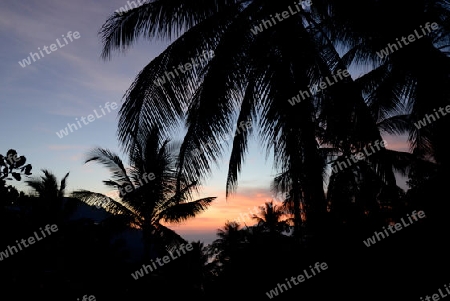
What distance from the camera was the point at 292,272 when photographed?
4.42 meters

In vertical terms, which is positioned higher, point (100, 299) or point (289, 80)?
point (289, 80)

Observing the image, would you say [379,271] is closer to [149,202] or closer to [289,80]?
[289,80]

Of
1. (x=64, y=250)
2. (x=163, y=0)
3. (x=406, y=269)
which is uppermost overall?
(x=163, y=0)

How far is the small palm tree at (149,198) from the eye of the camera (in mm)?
12508

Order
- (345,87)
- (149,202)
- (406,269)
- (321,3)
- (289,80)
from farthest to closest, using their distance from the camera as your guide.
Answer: (149,202) → (321,3) → (345,87) → (289,80) → (406,269)

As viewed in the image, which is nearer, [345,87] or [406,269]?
[406,269]

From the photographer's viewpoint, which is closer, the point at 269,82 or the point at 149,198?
the point at 269,82

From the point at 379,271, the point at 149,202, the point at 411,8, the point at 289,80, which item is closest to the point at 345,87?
the point at 289,80

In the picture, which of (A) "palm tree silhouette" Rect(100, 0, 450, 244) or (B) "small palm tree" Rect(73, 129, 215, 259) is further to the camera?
(B) "small palm tree" Rect(73, 129, 215, 259)

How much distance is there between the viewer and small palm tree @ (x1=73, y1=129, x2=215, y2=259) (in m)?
12.5

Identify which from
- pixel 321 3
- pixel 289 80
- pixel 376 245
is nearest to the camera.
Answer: pixel 376 245

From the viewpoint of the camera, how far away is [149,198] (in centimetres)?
1281

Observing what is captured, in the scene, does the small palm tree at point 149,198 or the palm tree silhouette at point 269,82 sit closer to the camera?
the palm tree silhouette at point 269,82

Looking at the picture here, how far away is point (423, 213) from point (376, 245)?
711 millimetres
